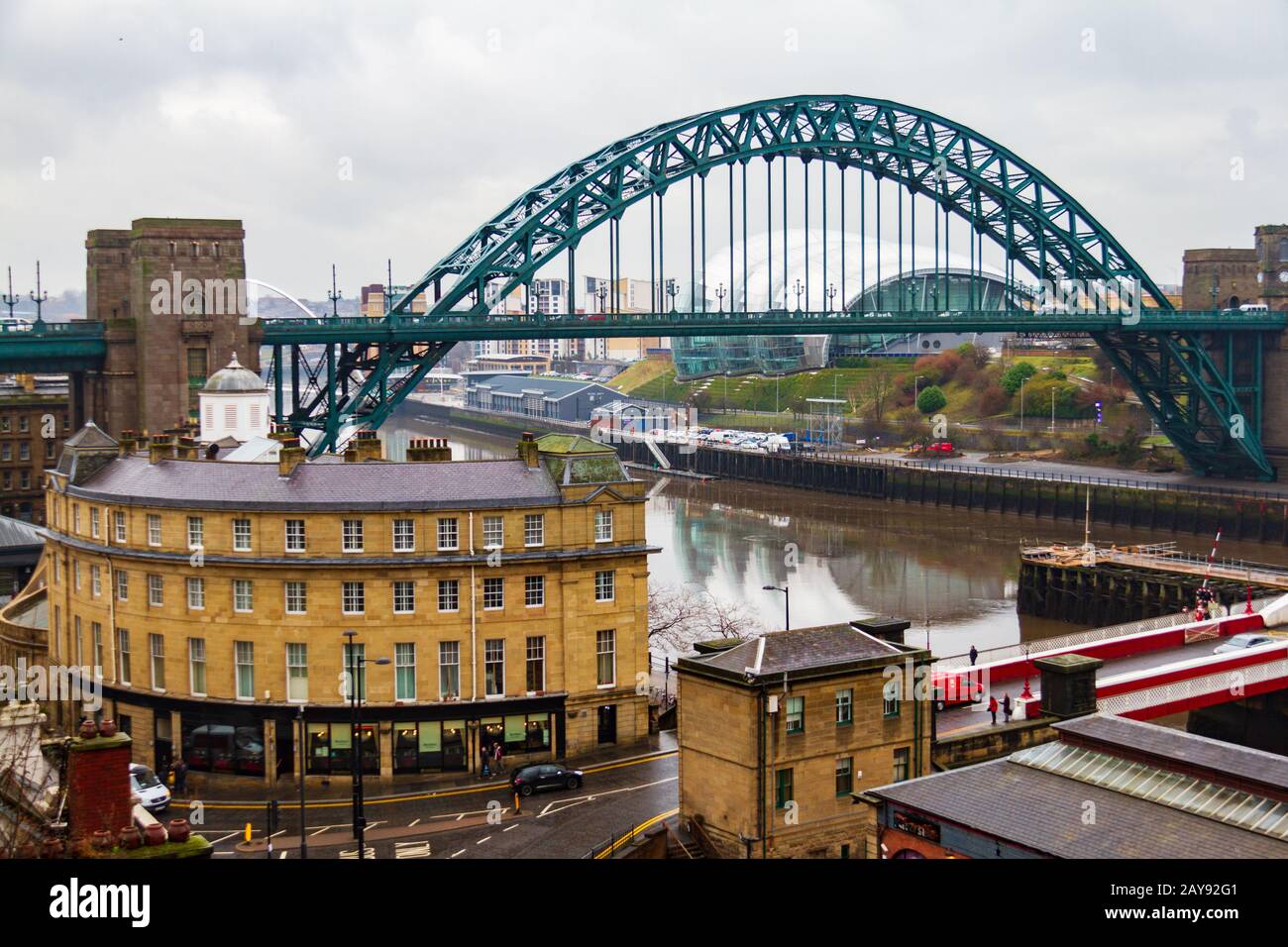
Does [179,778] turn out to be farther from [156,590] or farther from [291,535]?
[291,535]

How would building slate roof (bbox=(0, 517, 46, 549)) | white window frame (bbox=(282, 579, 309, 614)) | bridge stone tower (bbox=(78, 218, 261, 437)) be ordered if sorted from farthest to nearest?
1. bridge stone tower (bbox=(78, 218, 261, 437))
2. building slate roof (bbox=(0, 517, 46, 549))
3. white window frame (bbox=(282, 579, 309, 614))

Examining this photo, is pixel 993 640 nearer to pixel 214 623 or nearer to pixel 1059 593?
pixel 1059 593

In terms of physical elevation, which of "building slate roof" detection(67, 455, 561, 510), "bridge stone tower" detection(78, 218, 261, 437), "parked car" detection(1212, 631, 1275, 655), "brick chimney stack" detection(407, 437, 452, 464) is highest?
"bridge stone tower" detection(78, 218, 261, 437)

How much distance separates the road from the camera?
26656 mm

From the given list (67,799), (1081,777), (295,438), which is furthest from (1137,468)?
(67,799)

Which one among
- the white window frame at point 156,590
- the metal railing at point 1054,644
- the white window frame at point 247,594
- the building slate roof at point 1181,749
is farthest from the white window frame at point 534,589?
the building slate roof at point 1181,749

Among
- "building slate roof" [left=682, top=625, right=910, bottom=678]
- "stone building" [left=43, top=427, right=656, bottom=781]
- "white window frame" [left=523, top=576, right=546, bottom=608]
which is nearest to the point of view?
"building slate roof" [left=682, top=625, right=910, bottom=678]

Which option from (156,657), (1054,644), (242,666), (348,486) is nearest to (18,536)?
(156,657)

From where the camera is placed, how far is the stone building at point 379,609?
32.1 m

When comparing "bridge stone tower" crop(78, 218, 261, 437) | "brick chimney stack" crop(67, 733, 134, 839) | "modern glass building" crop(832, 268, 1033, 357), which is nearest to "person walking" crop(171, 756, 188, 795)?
"brick chimney stack" crop(67, 733, 134, 839)

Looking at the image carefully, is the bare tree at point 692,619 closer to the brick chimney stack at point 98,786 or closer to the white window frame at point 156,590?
the white window frame at point 156,590

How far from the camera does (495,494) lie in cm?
3331

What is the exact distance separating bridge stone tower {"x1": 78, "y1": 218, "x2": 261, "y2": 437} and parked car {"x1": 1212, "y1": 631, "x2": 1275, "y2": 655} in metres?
33.1

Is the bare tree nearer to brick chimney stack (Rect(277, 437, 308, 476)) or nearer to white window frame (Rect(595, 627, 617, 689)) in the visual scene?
white window frame (Rect(595, 627, 617, 689))
